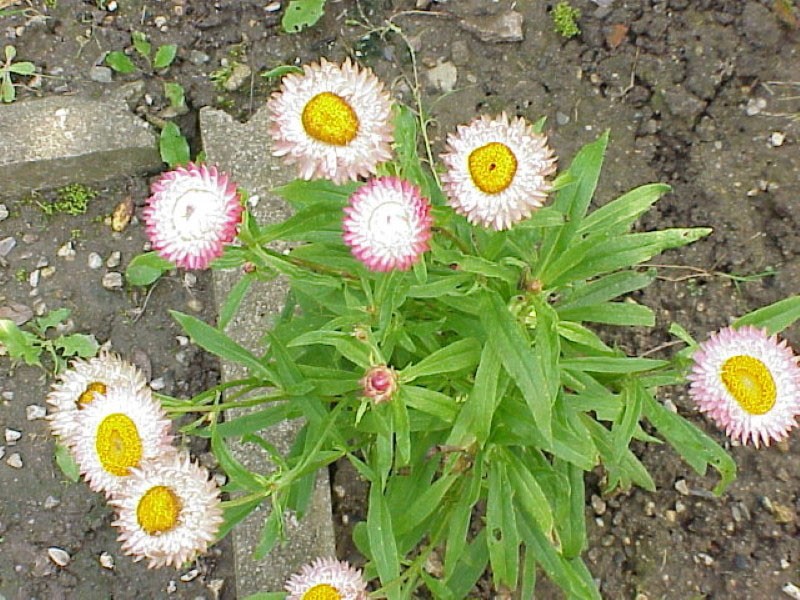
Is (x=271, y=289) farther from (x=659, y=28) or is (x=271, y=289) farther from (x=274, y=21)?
(x=659, y=28)

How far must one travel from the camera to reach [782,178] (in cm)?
282

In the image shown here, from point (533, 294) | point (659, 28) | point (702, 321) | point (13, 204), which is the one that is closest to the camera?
point (533, 294)

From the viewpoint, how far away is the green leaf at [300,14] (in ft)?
10.3

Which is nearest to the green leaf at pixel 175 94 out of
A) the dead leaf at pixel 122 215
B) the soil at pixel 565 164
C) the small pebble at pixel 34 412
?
the soil at pixel 565 164

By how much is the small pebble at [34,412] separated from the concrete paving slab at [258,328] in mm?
645

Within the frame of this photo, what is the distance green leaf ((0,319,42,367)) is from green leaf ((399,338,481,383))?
1.63m

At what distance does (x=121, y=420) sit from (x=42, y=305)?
4.94 ft

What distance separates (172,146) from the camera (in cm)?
310

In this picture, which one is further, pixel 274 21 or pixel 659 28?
pixel 274 21

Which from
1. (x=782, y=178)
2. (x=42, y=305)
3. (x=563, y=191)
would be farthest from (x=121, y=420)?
(x=782, y=178)

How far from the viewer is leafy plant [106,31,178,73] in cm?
318

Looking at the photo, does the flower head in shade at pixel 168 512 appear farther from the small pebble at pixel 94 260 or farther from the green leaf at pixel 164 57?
the green leaf at pixel 164 57

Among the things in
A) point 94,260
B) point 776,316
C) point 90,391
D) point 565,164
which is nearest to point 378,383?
point 90,391

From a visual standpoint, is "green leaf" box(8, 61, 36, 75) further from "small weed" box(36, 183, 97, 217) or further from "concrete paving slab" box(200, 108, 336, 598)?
"concrete paving slab" box(200, 108, 336, 598)
